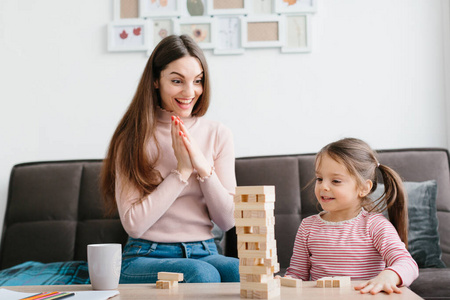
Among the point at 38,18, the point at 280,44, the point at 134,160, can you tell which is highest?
the point at 38,18

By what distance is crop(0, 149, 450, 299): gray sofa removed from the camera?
86.5 inches

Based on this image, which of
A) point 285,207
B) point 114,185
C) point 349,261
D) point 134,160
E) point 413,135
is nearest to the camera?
point 349,261

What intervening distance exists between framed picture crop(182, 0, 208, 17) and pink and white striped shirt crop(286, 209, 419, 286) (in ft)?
4.62

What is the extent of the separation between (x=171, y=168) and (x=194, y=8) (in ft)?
3.67

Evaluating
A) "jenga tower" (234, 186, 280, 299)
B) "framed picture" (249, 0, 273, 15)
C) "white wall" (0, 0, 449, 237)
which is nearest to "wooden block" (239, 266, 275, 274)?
"jenga tower" (234, 186, 280, 299)

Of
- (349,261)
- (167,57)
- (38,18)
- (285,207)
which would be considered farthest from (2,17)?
(349,261)

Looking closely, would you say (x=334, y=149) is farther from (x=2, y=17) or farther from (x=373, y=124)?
(x=2, y=17)

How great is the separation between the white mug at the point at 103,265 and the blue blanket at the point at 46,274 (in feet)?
2.48

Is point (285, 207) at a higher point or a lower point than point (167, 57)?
lower

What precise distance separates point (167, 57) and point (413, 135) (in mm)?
1375

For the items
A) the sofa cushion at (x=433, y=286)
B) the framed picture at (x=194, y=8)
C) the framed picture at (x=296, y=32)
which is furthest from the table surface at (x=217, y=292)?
the framed picture at (x=194, y=8)

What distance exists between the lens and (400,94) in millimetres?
2535

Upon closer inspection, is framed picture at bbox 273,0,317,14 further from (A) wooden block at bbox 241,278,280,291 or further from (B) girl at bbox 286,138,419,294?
(A) wooden block at bbox 241,278,280,291

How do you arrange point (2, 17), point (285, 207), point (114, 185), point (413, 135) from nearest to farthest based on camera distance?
point (114, 185) < point (285, 207) < point (413, 135) < point (2, 17)
